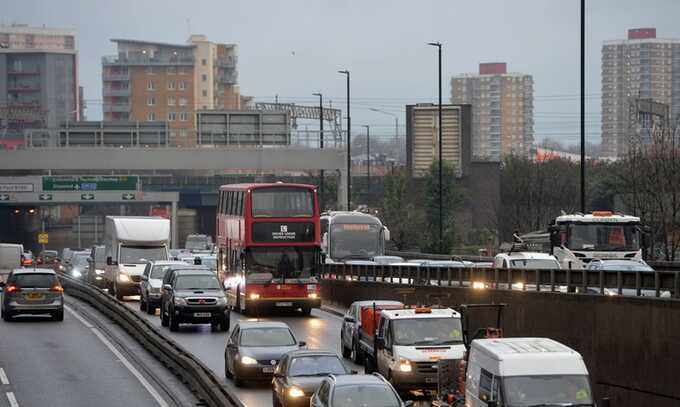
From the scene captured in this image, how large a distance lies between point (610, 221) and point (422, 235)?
4657 centimetres

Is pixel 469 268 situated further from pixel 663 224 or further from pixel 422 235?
pixel 422 235

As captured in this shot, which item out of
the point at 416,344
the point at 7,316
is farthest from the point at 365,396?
the point at 7,316

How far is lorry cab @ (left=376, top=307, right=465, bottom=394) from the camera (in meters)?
26.7

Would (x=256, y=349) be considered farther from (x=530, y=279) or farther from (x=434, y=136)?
(x=434, y=136)

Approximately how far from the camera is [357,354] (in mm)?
32156

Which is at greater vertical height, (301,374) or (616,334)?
(616,334)

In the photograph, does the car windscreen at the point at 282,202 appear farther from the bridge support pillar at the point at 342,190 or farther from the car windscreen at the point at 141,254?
the bridge support pillar at the point at 342,190

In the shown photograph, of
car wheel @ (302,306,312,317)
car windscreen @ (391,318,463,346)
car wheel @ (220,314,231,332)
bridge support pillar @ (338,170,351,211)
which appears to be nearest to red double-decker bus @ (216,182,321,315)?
car wheel @ (302,306,312,317)

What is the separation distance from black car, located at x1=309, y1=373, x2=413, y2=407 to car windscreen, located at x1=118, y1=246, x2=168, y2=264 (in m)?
34.0

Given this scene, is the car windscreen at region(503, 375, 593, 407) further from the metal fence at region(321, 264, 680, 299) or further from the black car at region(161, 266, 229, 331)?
the black car at region(161, 266, 229, 331)

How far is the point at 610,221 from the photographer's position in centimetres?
4294

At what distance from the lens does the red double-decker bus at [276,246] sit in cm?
4453

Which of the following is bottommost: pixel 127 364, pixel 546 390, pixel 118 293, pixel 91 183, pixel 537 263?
pixel 118 293

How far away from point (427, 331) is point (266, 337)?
12.2 ft
